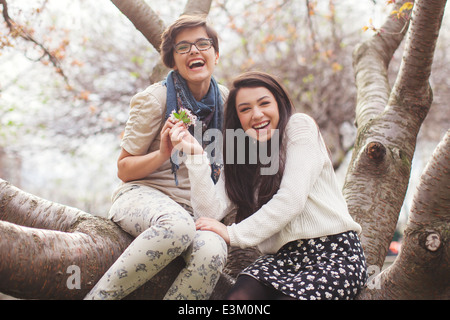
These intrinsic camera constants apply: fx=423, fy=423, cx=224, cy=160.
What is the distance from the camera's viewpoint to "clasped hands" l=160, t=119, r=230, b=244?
1.98 metres

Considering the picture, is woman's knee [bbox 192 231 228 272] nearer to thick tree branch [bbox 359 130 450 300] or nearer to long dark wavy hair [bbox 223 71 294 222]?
long dark wavy hair [bbox 223 71 294 222]

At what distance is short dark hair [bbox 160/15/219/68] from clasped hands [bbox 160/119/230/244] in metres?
0.55

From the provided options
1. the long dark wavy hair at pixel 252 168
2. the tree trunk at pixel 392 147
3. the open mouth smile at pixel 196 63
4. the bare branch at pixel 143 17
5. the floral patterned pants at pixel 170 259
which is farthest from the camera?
the bare branch at pixel 143 17

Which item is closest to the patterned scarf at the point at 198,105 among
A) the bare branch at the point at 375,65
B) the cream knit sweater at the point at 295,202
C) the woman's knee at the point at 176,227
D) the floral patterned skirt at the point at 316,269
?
the cream knit sweater at the point at 295,202

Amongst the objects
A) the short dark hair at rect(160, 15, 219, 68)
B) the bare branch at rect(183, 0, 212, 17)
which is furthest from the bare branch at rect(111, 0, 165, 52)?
the short dark hair at rect(160, 15, 219, 68)

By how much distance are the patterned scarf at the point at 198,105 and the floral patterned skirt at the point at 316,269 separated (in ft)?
2.09

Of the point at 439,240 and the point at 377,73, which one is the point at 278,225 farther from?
A: the point at 377,73

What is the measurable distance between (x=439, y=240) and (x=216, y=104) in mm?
1344

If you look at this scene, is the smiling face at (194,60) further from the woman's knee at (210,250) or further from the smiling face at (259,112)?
the woman's knee at (210,250)

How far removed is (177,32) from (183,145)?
0.77 metres

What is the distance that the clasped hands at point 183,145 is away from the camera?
77.9 inches

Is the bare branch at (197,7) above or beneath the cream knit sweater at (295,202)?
above

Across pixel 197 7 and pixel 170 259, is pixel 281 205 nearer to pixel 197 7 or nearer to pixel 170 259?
pixel 170 259

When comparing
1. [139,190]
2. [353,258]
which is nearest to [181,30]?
[139,190]
